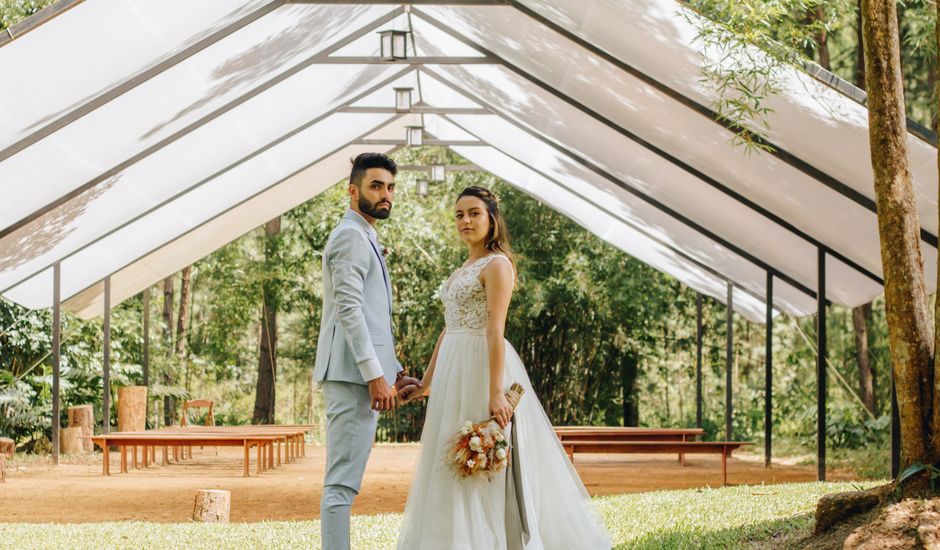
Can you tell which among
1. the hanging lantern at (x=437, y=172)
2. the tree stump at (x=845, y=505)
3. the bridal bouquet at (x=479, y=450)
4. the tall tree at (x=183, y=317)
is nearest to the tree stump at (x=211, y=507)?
the bridal bouquet at (x=479, y=450)

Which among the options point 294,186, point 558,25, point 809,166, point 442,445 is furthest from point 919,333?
point 294,186

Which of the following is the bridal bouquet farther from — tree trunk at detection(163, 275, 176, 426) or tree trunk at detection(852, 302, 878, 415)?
tree trunk at detection(163, 275, 176, 426)

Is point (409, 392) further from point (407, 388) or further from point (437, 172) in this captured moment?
point (437, 172)

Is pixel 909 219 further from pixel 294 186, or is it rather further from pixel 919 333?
pixel 294 186

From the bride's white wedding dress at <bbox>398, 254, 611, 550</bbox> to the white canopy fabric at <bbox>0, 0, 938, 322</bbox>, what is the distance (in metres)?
2.70

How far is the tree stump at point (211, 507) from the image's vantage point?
22.6ft

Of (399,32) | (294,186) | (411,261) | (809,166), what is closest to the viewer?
(809,166)

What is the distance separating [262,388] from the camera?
1939cm

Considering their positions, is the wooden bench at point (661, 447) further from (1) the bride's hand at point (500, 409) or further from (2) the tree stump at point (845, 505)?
(1) the bride's hand at point (500, 409)

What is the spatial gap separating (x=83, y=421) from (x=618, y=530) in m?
9.95

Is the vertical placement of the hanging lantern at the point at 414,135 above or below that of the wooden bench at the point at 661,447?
above

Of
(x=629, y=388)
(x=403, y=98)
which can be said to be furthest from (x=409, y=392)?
(x=629, y=388)

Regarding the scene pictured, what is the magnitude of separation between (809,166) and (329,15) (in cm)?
400

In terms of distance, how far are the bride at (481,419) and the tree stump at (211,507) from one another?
3028 millimetres
